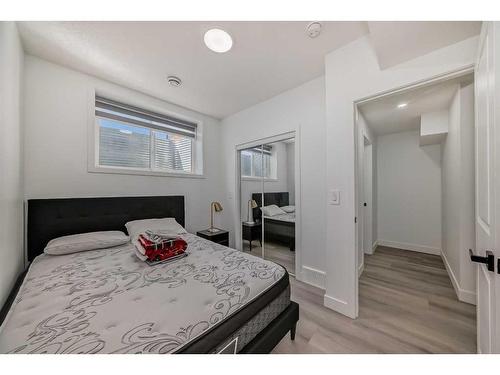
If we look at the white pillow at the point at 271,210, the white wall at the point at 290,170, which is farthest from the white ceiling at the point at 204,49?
the white pillow at the point at 271,210

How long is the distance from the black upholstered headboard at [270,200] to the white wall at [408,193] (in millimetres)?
2537

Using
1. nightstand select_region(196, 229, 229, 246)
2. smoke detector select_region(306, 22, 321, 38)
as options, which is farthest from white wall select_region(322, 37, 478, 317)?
nightstand select_region(196, 229, 229, 246)

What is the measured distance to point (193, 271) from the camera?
1.37m

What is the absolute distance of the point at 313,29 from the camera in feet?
5.08

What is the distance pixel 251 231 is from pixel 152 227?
163cm

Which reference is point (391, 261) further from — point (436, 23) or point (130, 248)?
point (130, 248)

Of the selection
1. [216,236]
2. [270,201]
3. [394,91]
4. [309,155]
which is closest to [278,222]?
[270,201]

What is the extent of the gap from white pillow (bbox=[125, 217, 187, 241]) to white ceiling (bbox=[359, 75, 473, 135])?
8.55 ft

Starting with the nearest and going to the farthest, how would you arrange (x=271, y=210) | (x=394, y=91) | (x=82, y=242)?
(x=394, y=91), (x=82, y=242), (x=271, y=210)

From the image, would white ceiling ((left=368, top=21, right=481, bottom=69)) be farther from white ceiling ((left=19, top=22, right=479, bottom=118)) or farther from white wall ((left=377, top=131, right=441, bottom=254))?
white wall ((left=377, top=131, right=441, bottom=254))

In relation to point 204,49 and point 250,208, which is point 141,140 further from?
point 250,208

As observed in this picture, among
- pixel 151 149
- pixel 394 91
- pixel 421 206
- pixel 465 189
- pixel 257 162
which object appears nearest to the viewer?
pixel 394 91
